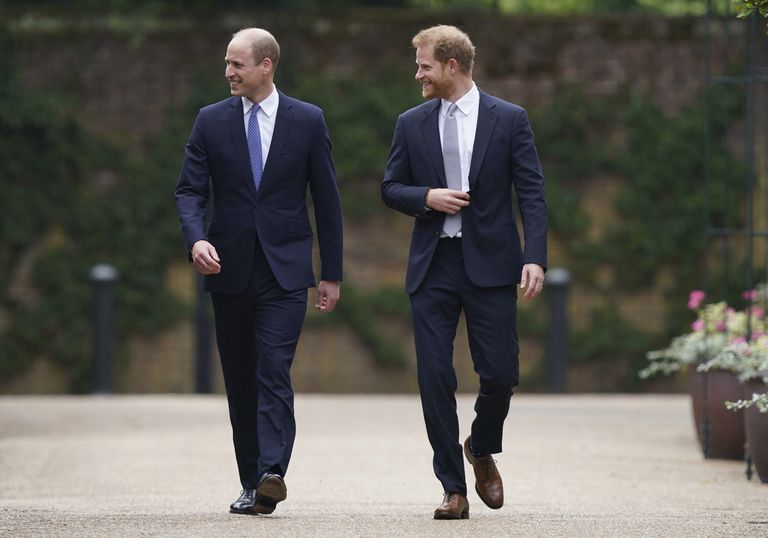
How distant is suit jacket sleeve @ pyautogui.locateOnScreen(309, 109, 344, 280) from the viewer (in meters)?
5.93

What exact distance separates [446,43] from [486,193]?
21.9 inches

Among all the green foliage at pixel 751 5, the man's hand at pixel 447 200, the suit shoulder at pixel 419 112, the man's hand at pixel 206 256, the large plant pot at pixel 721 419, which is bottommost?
the large plant pot at pixel 721 419

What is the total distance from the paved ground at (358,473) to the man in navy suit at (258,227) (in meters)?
0.40

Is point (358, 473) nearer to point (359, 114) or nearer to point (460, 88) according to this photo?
point (460, 88)

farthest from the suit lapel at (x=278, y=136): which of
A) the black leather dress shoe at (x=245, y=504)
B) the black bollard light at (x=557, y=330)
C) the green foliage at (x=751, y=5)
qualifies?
the black bollard light at (x=557, y=330)

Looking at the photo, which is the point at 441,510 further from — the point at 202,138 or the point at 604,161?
the point at 604,161

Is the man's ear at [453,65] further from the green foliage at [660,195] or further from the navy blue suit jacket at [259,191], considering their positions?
the green foliage at [660,195]

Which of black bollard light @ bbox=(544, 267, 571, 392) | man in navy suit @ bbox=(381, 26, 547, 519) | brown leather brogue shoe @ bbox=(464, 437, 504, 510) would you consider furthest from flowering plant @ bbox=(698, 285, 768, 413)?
black bollard light @ bbox=(544, 267, 571, 392)

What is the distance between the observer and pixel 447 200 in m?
5.68

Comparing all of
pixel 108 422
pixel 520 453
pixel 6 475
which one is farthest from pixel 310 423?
pixel 6 475

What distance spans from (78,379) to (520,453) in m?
6.18

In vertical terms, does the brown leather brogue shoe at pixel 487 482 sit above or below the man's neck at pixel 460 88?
below

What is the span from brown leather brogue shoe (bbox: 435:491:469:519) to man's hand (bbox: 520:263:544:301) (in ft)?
2.47

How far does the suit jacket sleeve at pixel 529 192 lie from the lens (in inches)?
223
